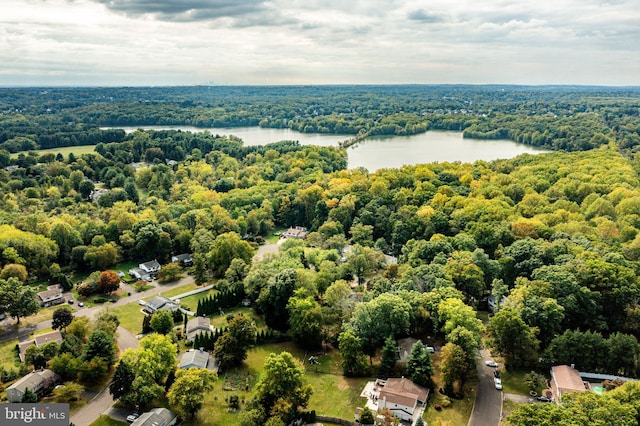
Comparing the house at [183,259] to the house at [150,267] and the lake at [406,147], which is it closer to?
the house at [150,267]

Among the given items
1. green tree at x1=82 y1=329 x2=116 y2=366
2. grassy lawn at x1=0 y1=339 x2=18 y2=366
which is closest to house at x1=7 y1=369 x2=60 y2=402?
green tree at x1=82 y1=329 x2=116 y2=366

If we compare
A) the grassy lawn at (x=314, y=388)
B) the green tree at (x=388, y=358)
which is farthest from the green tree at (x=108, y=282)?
the green tree at (x=388, y=358)

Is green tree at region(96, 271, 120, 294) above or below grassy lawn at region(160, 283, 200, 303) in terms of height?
above

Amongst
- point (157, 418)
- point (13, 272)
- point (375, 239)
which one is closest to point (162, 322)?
point (157, 418)

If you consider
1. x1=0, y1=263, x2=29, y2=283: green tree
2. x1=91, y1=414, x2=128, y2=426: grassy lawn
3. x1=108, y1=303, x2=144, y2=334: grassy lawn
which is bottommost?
x1=91, y1=414, x2=128, y2=426: grassy lawn

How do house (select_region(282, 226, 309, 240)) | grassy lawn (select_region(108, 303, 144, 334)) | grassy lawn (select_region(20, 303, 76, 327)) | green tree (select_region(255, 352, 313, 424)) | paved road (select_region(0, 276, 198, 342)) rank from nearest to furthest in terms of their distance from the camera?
green tree (select_region(255, 352, 313, 424))
paved road (select_region(0, 276, 198, 342))
grassy lawn (select_region(108, 303, 144, 334))
grassy lawn (select_region(20, 303, 76, 327))
house (select_region(282, 226, 309, 240))

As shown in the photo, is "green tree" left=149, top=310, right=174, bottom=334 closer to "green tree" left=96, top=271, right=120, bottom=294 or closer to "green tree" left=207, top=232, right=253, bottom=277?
"green tree" left=96, top=271, right=120, bottom=294
